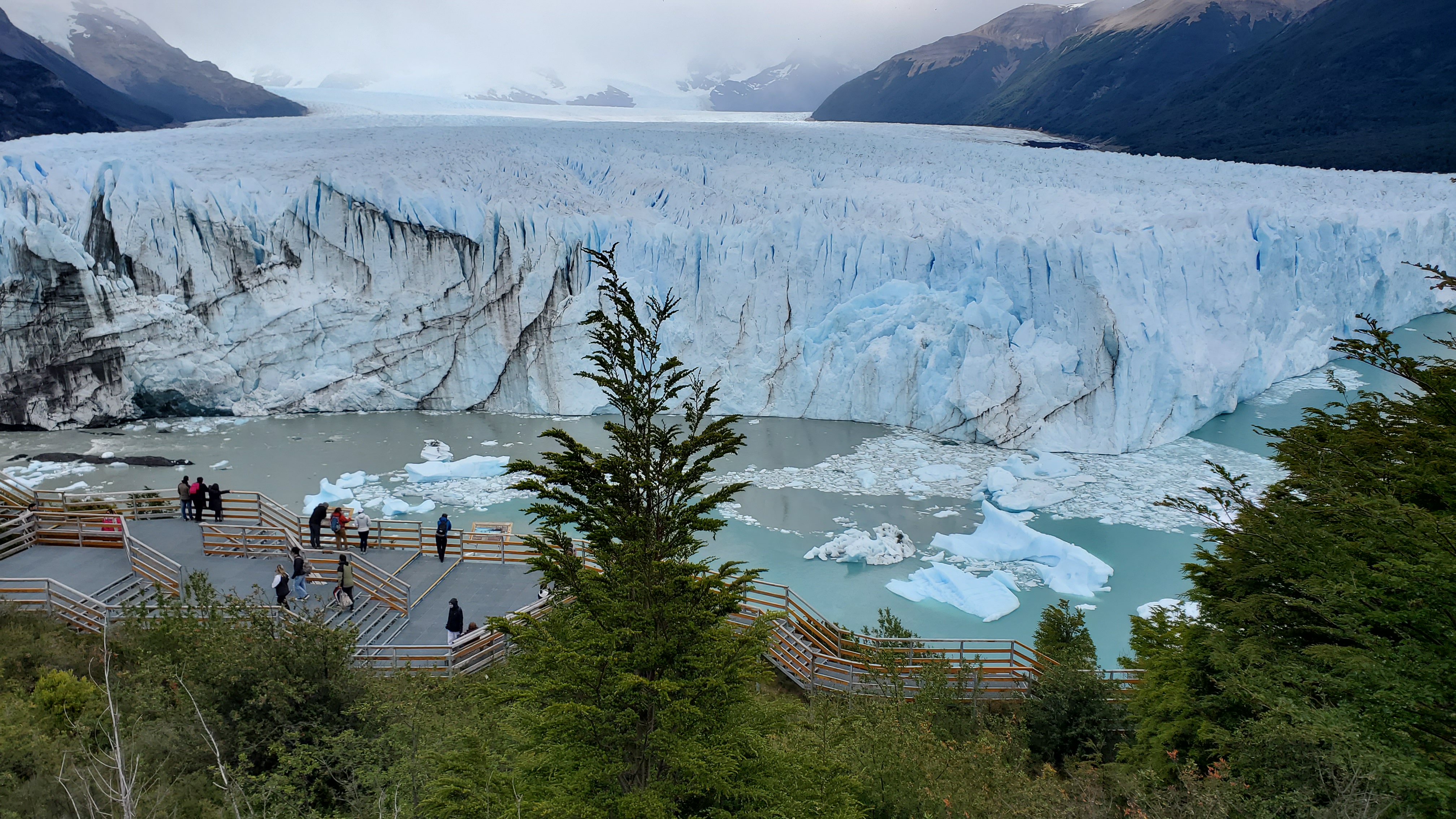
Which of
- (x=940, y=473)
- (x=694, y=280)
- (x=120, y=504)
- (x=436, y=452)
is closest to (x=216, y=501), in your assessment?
(x=120, y=504)

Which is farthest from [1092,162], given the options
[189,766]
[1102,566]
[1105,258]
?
[189,766]

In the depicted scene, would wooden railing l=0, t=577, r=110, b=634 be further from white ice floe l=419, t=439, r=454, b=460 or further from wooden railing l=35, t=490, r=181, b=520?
white ice floe l=419, t=439, r=454, b=460

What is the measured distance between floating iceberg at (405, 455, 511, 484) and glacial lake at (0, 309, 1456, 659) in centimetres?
21

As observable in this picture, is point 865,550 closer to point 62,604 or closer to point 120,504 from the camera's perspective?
point 62,604

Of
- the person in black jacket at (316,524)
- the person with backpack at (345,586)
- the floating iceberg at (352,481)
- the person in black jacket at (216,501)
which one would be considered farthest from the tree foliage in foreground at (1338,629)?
the floating iceberg at (352,481)

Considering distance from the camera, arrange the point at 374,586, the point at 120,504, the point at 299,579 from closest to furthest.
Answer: the point at 299,579 < the point at 374,586 < the point at 120,504

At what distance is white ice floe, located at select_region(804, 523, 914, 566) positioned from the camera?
412 inches

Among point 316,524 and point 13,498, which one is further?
point 13,498

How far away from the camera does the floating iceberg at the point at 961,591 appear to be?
9164 millimetres

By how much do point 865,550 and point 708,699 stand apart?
25.2ft

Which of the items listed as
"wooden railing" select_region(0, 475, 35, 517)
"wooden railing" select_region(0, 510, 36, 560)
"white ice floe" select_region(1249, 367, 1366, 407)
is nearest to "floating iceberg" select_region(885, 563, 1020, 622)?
"wooden railing" select_region(0, 510, 36, 560)

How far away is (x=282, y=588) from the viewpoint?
6.62 meters

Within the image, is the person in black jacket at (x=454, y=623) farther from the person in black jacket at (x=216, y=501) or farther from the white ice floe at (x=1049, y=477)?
the white ice floe at (x=1049, y=477)

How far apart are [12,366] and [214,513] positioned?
33.7 ft
